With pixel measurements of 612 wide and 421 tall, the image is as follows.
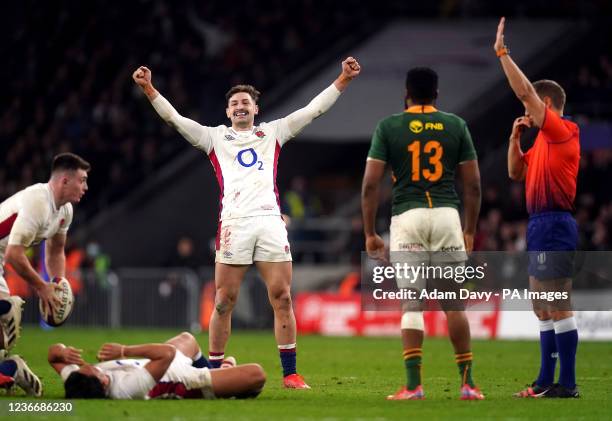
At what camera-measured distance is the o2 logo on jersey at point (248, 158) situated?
41.3 ft

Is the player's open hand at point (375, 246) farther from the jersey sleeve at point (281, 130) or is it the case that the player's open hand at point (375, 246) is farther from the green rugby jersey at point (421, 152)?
the jersey sleeve at point (281, 130)

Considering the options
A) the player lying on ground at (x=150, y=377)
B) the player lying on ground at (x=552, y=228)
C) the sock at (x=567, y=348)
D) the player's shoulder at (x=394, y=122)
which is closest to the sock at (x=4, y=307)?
the player lying on ground at (x=150, y=377)

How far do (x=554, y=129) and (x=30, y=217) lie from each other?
15.7 feet

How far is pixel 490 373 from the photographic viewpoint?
1507 centimetres

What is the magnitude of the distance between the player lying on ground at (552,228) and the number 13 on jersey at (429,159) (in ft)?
3.57

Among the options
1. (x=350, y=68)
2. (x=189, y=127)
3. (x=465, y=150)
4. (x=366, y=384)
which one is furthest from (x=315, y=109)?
(x=366, y=384)

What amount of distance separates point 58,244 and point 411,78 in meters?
3.65

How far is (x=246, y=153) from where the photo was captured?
1262cm

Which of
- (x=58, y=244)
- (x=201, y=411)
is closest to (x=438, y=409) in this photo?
(x=201, y=411)

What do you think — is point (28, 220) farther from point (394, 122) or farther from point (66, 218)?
point (394, 122)

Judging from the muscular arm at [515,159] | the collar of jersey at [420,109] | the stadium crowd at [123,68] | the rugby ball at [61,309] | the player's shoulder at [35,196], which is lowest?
the rugby ball at [61,309]

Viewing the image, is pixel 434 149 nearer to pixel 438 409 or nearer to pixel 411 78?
pixel 411 78

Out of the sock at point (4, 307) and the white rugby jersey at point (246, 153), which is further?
the white rugby jersey at point (246, 153)

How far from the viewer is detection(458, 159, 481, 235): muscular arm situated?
10.9 metres
